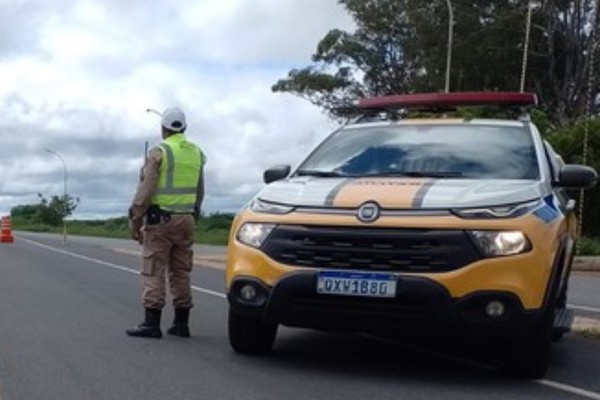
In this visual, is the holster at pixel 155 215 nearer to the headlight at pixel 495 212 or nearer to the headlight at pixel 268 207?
the headlight at pixel 268 207

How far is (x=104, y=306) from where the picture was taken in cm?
1093

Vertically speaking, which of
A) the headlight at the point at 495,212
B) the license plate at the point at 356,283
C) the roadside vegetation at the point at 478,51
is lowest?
the license plate at the point at 356,283

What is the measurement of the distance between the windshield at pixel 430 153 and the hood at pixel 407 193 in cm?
30

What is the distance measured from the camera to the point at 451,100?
8.52 meters

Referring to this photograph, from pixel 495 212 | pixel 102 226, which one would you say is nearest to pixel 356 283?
pixel 495 212

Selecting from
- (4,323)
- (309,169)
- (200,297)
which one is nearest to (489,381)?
(309,169)

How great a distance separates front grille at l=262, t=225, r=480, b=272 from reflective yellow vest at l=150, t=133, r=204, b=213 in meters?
1.84

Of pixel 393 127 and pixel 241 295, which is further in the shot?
pixel 393 127

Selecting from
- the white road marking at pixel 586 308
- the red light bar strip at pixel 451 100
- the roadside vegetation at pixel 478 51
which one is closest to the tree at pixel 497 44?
the roadside vegetation at pixel 478 51

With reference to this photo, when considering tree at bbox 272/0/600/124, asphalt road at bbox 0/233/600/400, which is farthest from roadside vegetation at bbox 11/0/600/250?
asphalt road at bbox 0/233/600/400

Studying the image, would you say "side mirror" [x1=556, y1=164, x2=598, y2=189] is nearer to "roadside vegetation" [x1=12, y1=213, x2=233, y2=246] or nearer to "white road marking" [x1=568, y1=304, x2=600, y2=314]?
"white road marking" [x1=568, y1=304, x2=600, y2=314]

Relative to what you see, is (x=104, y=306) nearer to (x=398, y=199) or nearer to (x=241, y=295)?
(x=241, y=295)

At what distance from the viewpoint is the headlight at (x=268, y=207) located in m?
6.70

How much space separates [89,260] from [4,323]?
1267 cm
